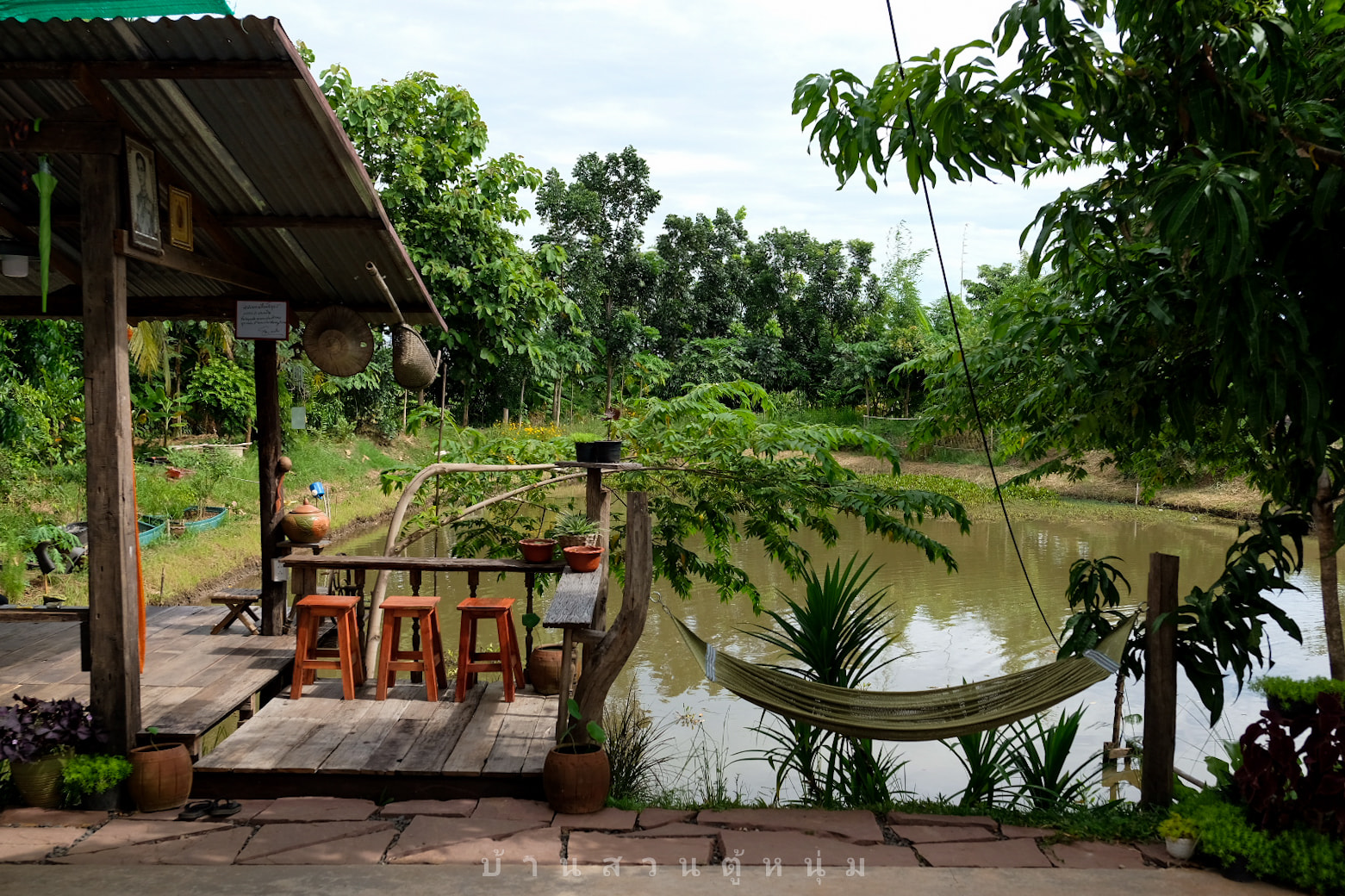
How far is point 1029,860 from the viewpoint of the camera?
2.85 metres

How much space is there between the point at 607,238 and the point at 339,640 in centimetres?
1741

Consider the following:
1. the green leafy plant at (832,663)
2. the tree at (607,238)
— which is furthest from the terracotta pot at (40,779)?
the tree at (607,238)

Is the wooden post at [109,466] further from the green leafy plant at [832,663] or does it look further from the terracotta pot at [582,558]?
the green leafy plant at [832,663]

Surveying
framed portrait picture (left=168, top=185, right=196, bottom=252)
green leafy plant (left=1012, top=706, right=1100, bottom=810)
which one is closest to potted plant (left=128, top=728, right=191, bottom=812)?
framed portrait picture (left=168, top=185, right=196, bottom=252)

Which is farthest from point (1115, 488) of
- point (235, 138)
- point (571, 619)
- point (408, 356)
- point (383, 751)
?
point (235, 138)

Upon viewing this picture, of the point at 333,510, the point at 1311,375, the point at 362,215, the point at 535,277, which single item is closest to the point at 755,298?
the point at 535,277

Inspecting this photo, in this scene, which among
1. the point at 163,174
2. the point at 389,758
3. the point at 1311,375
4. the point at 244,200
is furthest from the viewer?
the point at 244,200

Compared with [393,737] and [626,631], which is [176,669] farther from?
[626,631]

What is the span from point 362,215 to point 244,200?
0.48 metres

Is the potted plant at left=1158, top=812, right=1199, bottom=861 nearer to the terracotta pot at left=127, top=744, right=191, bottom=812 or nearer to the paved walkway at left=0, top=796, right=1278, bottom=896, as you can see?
the paved walkway at left=0, top=796, right=1278, bottom=896

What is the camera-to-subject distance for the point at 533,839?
9.59 ft

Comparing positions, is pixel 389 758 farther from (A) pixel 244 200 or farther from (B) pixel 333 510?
(B) pixel 333 510

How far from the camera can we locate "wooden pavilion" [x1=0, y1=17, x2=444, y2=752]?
2934 millimetres

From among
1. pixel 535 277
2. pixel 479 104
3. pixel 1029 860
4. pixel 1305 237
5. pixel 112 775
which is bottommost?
pixel 1029 860
